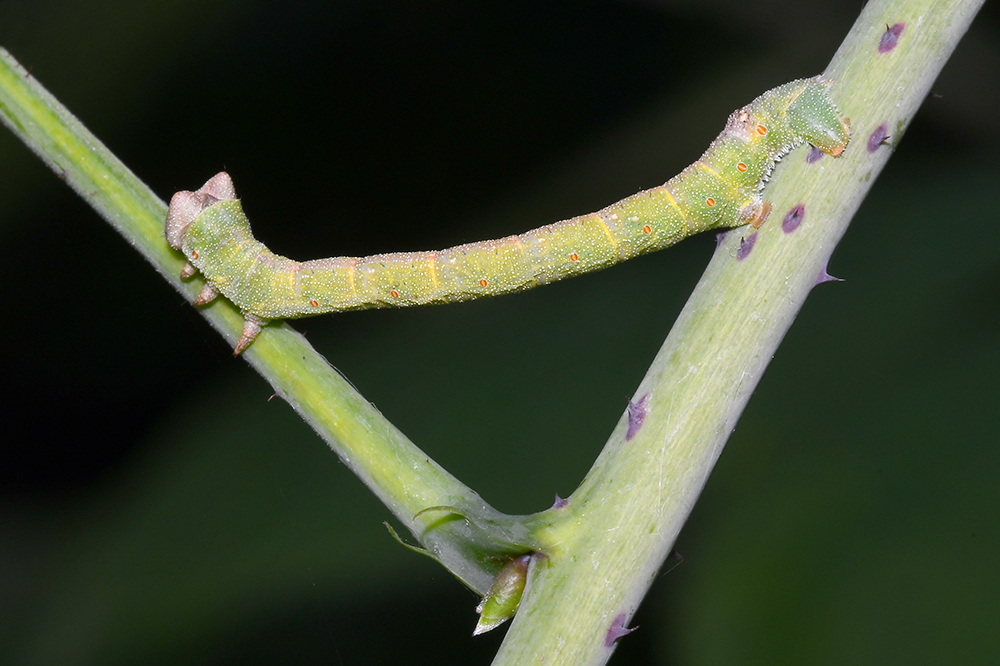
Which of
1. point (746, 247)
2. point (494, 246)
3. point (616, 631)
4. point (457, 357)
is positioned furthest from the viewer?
point (457, 357)

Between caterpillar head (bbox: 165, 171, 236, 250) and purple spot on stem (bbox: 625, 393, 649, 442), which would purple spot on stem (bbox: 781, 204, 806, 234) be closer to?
purple spot on stem (bbox: 625, 393, 649, 442)

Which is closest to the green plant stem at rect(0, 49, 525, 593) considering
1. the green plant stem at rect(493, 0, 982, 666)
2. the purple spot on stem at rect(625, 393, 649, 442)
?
the green plant stem at rect(493, 0, 982, 666)

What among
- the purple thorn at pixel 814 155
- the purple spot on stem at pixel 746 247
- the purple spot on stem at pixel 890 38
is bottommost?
the purple spot on stem at pixel 746 247

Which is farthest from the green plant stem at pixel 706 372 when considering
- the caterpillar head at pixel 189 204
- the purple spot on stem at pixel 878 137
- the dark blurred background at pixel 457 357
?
the caterpillar head at pixel 189 204

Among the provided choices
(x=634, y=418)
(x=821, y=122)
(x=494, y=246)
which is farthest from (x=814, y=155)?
(x=494, y=246)

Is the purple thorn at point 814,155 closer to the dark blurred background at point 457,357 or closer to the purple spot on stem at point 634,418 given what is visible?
the purple spot on stem at point 634,418

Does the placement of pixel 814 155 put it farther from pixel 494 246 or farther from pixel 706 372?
pixel 494 246
